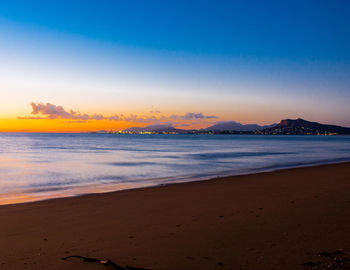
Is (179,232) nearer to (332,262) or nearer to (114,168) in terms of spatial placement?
(332,262)

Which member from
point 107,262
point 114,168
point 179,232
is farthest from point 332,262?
point 114,168

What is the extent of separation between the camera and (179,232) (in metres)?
6.30

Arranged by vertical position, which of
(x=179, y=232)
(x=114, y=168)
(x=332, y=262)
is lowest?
(x=114, y=168)

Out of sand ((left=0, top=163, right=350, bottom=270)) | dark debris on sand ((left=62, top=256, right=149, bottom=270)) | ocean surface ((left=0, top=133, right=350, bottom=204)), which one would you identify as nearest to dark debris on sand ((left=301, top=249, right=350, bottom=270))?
sand ((left=0, top=163, right=350, bottom=270))

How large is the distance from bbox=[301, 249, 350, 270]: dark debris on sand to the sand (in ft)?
0.34

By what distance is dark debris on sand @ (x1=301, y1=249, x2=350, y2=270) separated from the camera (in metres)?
4.38

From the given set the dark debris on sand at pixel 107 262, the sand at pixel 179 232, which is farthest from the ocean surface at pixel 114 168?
the dark debris on sand at pixel 107 262

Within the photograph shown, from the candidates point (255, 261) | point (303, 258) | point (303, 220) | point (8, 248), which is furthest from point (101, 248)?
point (303, 220)

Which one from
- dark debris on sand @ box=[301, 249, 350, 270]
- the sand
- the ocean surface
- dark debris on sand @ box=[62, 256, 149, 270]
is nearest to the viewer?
dark debris on sand @ box=[301, 249, 350, 270]

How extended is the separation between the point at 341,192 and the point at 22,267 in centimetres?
1028

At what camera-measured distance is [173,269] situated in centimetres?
450

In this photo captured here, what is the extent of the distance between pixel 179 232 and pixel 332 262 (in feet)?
9.11

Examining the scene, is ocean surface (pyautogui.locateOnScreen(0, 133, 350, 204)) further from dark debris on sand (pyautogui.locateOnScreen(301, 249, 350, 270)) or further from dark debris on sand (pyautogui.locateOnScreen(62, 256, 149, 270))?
dark debris on sand (pyautogui.locateOnScreen(301, 249, 350, 270))

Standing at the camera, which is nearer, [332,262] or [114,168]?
[332,262]
